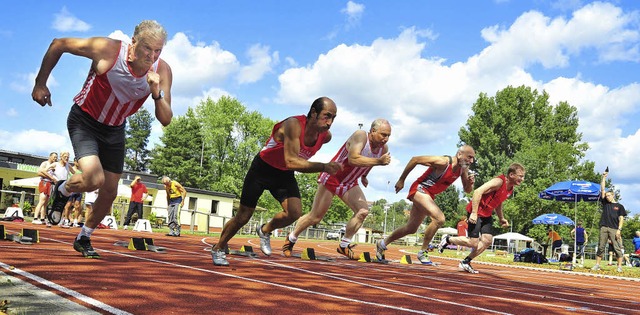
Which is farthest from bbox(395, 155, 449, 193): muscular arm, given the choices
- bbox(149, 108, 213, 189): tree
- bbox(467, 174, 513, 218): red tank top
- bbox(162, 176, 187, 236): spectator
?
bbox(149, 108, 213, 189): tree

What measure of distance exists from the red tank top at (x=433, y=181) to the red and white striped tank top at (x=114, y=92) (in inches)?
212

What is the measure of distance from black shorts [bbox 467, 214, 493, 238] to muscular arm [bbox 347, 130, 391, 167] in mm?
2022

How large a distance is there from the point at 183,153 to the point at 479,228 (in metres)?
57.4

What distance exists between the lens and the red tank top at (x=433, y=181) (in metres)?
9.29

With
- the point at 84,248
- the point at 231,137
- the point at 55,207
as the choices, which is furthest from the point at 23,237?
the point at 231,137

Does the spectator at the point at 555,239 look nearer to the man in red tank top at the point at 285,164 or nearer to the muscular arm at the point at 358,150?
the muscular arm at the point at 358,150

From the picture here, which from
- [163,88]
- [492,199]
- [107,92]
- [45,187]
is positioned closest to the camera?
[107,92]

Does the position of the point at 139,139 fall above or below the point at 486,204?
above

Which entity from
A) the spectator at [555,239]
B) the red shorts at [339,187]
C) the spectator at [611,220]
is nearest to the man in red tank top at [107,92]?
the red shorts at [339,187]

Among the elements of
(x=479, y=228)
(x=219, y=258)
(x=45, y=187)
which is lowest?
(x=219, y=258)

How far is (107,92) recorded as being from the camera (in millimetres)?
4973

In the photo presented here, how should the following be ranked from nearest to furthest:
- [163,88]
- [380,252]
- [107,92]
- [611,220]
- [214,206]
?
[107,92]
[163,88]
[380,252]
[611,220]
[214,206]

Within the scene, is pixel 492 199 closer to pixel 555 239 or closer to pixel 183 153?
pixel 555 239

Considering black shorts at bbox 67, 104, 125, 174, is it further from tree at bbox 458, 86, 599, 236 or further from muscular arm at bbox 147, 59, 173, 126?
tree at bbox 458, 86, 599, 236
